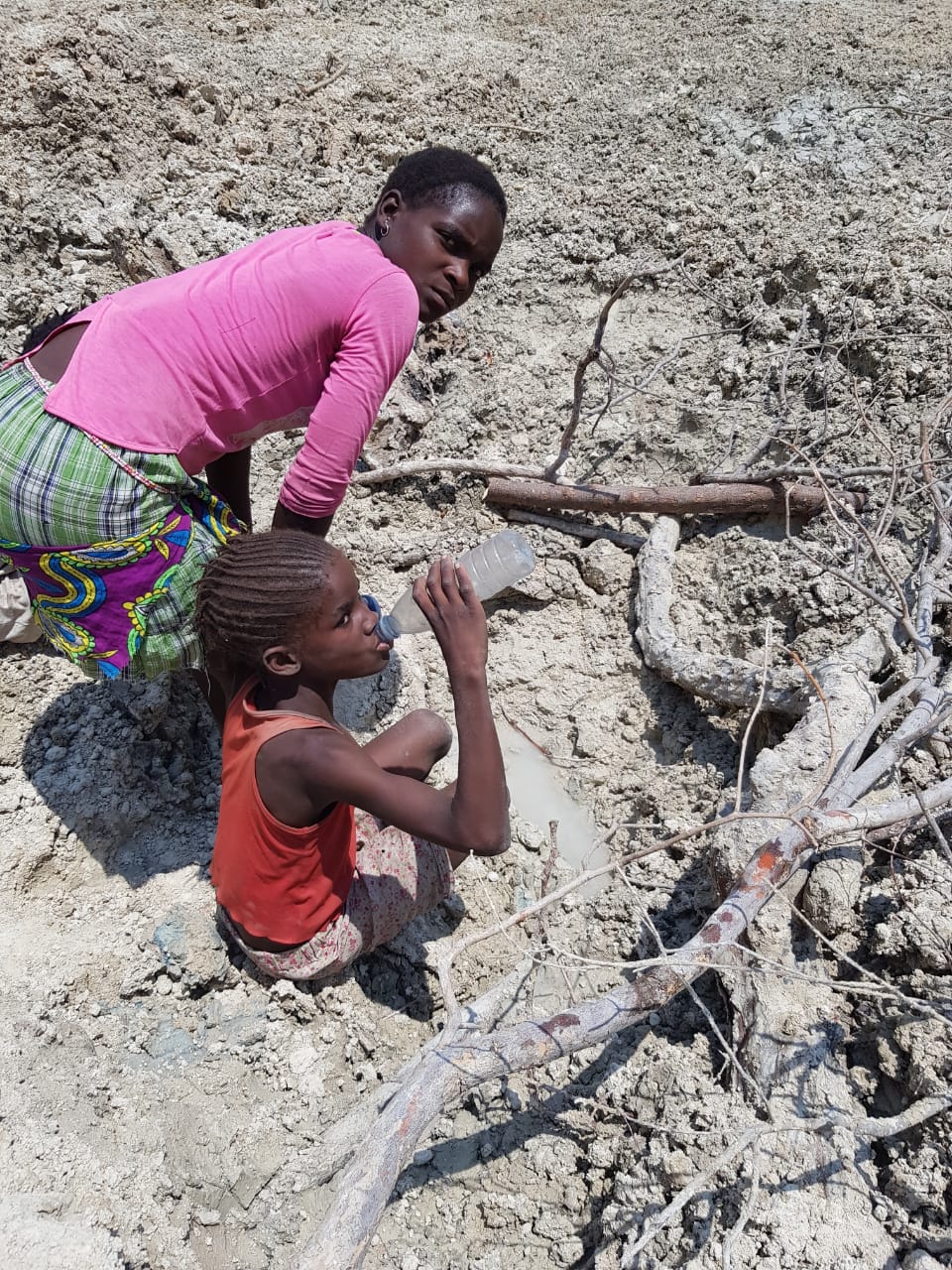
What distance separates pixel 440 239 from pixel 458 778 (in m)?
1.14

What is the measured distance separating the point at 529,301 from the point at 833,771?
7.67ft

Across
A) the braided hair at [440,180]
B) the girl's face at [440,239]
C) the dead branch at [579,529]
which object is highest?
the braided hair at [440,180]

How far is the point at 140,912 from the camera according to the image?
1.95m

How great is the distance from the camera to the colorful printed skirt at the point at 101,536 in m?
A: 1.58

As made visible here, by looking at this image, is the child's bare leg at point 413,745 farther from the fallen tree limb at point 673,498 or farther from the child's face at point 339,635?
the fallen tree limb at point 673,498

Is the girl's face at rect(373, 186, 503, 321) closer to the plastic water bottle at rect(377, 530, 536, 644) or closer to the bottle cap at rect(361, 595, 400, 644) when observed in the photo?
the bottle cap at rect(361, 595, 400, 644)

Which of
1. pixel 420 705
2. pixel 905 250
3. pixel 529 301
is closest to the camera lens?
pixel 420 705

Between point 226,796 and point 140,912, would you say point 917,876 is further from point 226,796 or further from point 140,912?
point 140,912

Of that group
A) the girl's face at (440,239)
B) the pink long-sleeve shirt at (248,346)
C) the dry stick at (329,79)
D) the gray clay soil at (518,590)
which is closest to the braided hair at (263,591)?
the pink long-sleeve shirt at (248,346)

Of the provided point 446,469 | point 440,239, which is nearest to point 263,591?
A: point 440,239

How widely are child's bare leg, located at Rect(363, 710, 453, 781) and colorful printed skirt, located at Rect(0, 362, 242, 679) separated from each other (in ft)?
1.61

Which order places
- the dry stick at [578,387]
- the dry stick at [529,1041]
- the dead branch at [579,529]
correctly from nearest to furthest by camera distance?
the dry stick at [529,1041], the dry stick at [578,387], the dead branch at [579,529]

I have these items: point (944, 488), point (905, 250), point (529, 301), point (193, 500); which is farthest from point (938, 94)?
point (193, 500)

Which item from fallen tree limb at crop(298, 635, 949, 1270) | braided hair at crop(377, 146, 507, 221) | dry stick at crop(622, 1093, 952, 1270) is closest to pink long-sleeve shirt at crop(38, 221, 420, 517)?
braided hair at crop(377, 146, 507, 221)
